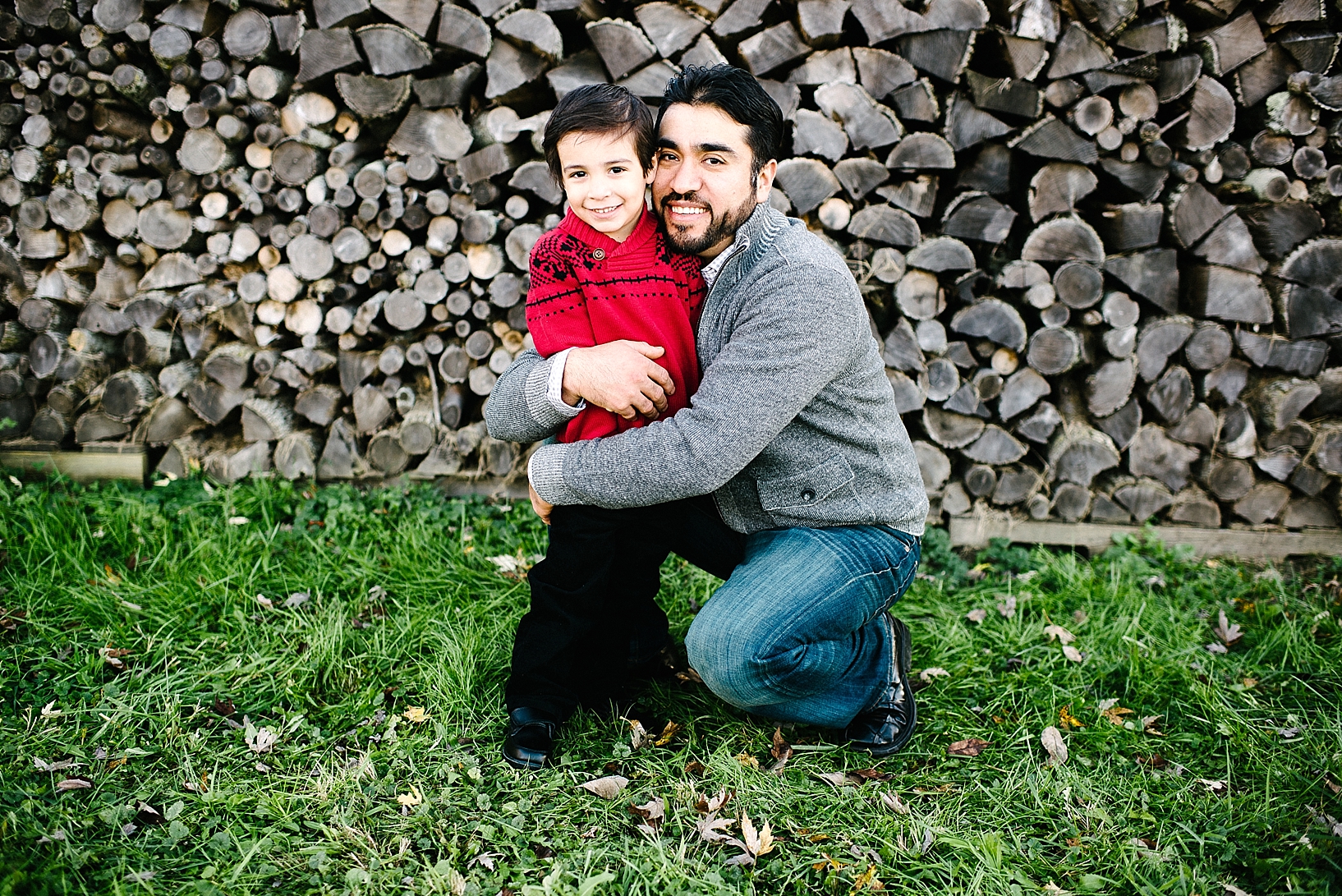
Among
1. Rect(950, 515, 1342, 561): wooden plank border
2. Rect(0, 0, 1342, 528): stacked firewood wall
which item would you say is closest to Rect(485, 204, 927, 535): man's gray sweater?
Rect(0, 0, 1342, 528): stacked firewood wall

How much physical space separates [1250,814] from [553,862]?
185cm

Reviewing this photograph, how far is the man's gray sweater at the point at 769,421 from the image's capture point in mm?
2152

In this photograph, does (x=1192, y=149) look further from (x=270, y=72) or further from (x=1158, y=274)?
(x=270, y=72)

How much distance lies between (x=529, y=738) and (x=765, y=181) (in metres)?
1.78

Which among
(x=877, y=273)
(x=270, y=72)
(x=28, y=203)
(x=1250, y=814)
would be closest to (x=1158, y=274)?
(x=877, y=273)

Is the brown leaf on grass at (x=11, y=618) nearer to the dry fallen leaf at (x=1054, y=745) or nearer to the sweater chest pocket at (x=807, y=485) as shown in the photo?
the sweater chest pocket at (x=807, y=485)

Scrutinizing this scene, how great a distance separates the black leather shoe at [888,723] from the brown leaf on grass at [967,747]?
124mm

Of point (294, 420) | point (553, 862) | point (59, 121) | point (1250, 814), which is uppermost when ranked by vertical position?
point (59, 121)

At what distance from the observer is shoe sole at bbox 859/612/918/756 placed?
246 centimetres

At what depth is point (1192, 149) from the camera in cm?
331

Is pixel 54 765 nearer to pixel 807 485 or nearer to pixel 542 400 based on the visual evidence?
pixel 542 400

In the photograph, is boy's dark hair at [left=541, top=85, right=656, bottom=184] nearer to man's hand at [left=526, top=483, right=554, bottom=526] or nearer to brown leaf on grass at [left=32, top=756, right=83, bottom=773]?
man's hand at [left=526, top=483, right=554, bottom=526]

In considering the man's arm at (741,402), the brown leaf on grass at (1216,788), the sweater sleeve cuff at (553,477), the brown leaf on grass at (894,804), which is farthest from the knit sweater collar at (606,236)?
the brown leaf on grass at (1216,788)

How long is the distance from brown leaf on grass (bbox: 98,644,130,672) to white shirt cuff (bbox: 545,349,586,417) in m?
1.69
